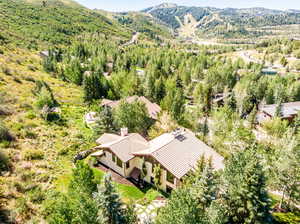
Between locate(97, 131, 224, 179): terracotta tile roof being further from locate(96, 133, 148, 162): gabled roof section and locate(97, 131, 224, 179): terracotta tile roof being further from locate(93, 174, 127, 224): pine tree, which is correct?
locate(93, 174, 127, 224): pine tree

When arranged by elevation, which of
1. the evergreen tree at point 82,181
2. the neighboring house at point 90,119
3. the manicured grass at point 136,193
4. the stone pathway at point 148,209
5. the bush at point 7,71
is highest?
the bush at point 7,71

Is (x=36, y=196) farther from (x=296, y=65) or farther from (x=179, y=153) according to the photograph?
(x=296, y=65)

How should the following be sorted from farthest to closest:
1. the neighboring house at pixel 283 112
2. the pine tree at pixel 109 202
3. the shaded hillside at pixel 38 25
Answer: the shaded hillside at pixel 38 25
the neighboring house at pixel 283 112
the pine tree at pixel 109 202

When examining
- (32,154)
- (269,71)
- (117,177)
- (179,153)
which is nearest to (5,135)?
(32,154)

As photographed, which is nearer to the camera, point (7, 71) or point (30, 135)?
point (30, 135)

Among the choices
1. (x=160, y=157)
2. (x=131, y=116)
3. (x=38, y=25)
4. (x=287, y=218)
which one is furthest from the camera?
(x=38, y=25)

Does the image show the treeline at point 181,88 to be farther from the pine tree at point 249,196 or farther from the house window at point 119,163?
the pine tree at point 249,196

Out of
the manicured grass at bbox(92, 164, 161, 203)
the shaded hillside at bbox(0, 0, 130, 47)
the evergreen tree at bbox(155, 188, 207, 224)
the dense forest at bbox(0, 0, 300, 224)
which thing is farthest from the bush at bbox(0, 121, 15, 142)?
the shaded hillside at bbox(0, 0, 130, 47)

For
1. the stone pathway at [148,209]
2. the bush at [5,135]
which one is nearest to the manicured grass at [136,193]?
the stone pathway at [148,209]
